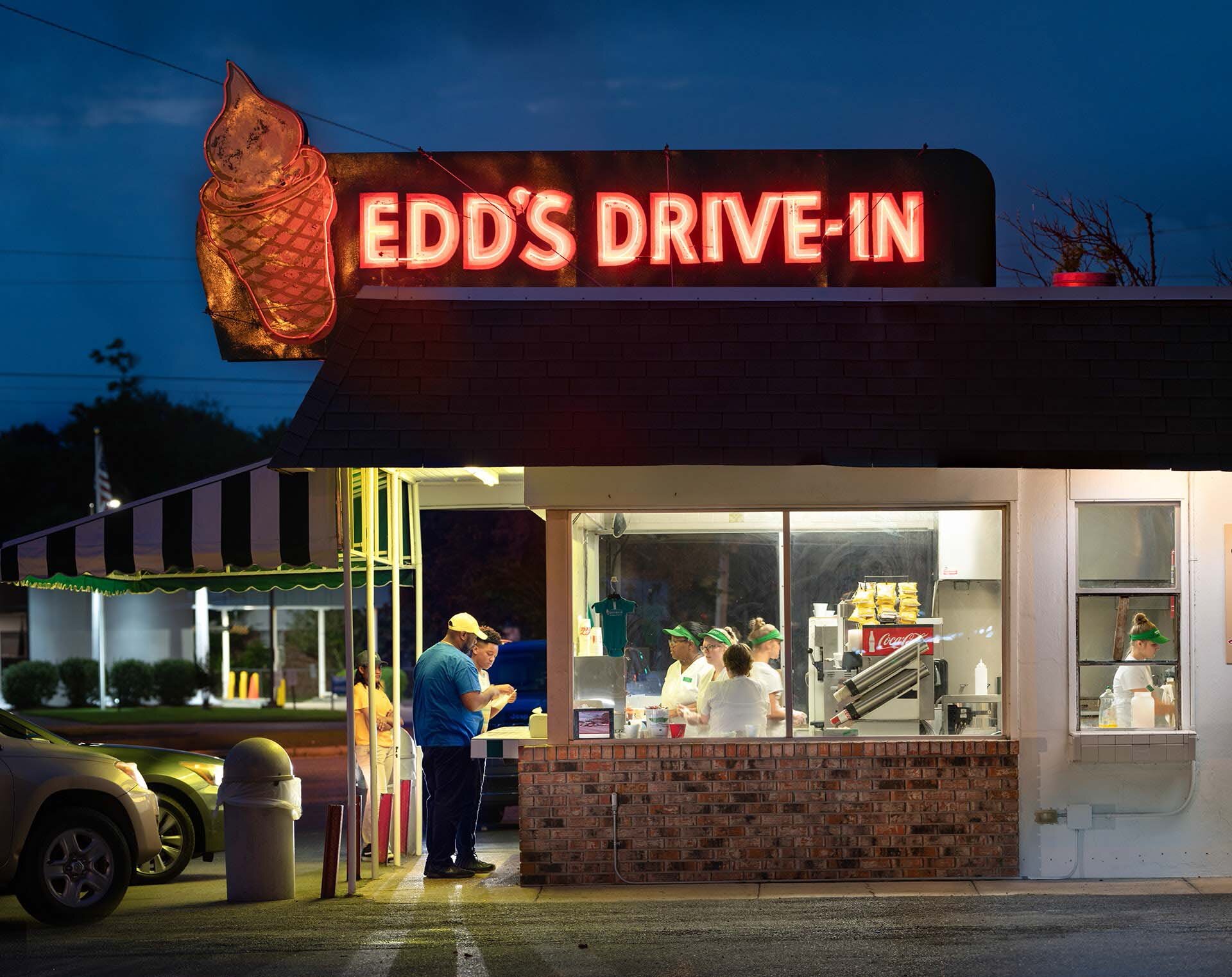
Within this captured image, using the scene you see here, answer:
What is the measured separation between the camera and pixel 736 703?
1065 cm

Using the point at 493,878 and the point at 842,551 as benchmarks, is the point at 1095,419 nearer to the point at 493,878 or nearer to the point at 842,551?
the point at 842,551

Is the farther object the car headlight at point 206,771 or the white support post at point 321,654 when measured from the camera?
the white support post at point 321,654

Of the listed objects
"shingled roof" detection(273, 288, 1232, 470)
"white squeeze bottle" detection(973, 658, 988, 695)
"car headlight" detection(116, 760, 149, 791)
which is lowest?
"car headlight" detection(116, 760, 149, 791)

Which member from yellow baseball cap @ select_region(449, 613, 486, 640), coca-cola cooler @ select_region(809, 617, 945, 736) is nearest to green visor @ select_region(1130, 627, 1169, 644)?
coca-cola cooler @ select_region(809, 617, 945, 736)

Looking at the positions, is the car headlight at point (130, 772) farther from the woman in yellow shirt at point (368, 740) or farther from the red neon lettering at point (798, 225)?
the red neon lettering at point (798, 225)

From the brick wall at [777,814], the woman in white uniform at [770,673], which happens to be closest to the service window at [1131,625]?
the brick wall at [777,814]

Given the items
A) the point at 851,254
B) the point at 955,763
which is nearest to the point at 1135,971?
the point at 955,763

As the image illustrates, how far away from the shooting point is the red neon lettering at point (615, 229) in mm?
13750

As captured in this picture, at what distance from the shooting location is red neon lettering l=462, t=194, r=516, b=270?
44.8 ft

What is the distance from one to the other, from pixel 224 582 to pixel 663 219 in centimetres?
545

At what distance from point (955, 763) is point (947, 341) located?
286cm

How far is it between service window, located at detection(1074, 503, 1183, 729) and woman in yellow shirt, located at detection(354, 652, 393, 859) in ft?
16.9

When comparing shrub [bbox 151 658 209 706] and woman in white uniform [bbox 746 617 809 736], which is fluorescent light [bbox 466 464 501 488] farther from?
shrub [bbox 151 658 209 706]

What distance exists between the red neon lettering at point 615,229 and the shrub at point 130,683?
976 inches
